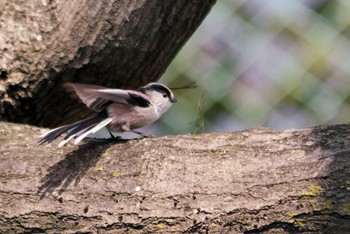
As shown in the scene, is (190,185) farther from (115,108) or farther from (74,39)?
(74,39)

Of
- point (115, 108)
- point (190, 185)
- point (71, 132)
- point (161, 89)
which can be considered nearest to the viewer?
point (190, 185)

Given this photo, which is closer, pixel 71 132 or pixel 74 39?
pixel 71 132

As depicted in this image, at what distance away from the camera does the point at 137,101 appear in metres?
1.89

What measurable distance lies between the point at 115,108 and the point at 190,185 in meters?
0.30

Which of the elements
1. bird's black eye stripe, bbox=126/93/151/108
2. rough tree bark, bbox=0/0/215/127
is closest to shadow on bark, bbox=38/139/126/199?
bird's black eye stripe, bbox=126/93/151/108

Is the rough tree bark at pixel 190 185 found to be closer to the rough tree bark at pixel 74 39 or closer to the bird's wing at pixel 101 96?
the bird's wing at pixel 101 96

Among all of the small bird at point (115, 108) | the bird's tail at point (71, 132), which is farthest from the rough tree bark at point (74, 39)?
the bird's tail at point (71, 132)

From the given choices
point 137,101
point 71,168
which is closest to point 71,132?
point 71,168

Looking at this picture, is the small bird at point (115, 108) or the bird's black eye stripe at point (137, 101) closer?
the small bird at point (115, 108)

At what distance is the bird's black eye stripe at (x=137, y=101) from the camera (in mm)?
1875

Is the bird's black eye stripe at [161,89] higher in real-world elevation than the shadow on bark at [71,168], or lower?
higher

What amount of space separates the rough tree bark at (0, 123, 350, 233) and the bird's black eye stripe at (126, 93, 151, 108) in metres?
0.16

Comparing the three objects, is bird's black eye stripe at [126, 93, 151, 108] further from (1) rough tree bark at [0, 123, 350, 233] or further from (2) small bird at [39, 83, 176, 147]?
(1) rough tree bark at [0, 123, 350, 233]

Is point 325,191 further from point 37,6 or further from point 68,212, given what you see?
point 37,6
